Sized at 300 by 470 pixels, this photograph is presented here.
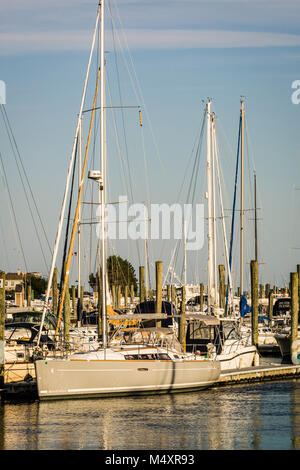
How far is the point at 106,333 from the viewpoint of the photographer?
3319 cm

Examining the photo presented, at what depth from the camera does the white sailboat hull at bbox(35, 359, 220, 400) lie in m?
30.7

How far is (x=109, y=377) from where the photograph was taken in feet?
103

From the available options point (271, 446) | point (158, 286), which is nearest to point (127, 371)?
point (271, 446)

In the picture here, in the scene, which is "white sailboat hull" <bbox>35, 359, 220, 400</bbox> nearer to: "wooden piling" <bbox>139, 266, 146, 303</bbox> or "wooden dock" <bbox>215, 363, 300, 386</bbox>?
"wooden dock" <bbox>215, 363, 300, 386</bbox>

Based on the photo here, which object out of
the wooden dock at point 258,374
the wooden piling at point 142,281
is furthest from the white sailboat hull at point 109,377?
the wooden piling at point 142,281

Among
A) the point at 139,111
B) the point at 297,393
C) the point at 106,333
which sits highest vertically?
the point at 139,111

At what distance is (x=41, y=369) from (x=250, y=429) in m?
8.77

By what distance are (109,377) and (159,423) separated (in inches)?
197

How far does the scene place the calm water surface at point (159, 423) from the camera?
23.9 meters

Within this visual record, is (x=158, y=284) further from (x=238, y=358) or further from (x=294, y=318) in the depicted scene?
(x=294, y=318)

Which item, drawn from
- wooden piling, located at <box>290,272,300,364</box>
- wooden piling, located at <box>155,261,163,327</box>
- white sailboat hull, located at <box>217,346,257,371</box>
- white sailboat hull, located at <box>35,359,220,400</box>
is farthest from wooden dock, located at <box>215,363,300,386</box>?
wooden piling, located at <box>155,261,163,327</box>
